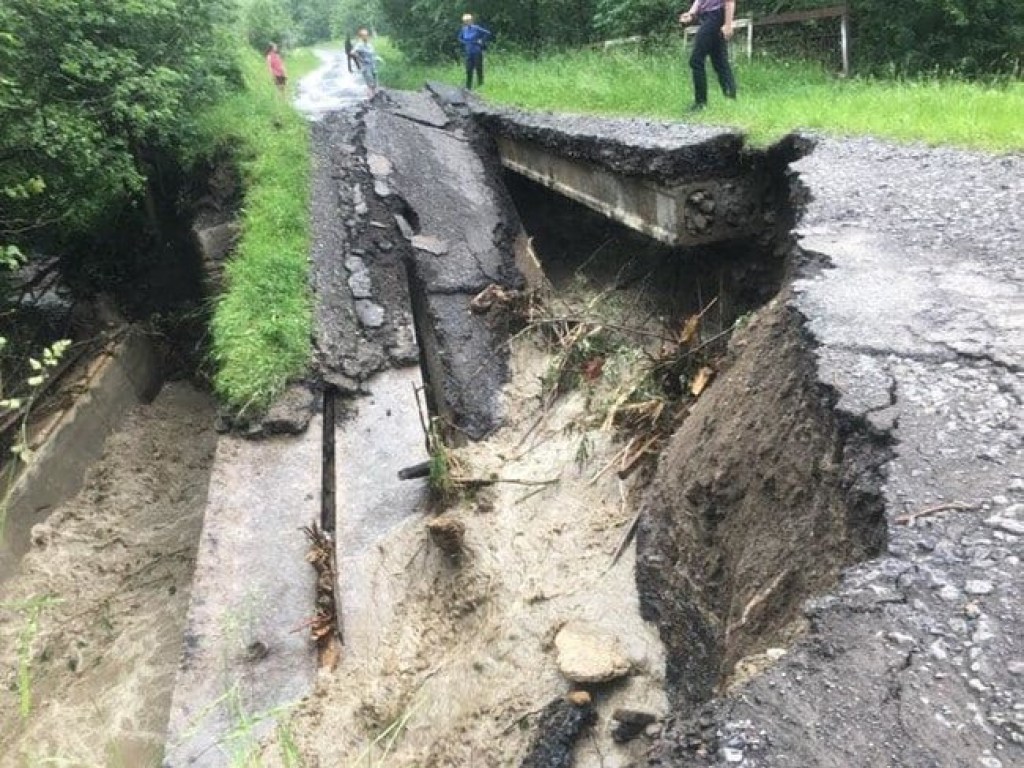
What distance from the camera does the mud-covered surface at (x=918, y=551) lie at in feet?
5.19

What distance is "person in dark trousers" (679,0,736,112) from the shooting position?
280 inches

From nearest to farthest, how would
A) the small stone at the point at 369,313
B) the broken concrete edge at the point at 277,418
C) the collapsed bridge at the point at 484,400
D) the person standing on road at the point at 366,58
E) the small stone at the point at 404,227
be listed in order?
the collapsed bridge at the point at 484,400, the broken concrete edge at the point at 277,418, the small stone at the point at 369,313, the small stone at the point at 404,227, the person standing on road at the point at 366,58

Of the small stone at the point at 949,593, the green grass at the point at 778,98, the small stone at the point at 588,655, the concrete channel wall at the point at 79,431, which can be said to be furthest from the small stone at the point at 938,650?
the concrete channel wall at the point at 79,431

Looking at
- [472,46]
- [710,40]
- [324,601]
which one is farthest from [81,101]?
[472,46]

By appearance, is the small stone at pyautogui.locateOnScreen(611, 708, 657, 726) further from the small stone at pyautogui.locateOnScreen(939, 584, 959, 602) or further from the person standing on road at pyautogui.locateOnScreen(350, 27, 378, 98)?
the person standing on road at pyautogui.locateOnScreen(350, 27, 378, 98)

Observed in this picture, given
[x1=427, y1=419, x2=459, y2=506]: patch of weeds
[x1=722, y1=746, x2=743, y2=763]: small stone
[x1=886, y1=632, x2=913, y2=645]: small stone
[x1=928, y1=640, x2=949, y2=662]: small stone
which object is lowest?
[x1=427, y1=419, x2=459, y2=506]: patch of weeds

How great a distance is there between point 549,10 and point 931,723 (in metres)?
16.5

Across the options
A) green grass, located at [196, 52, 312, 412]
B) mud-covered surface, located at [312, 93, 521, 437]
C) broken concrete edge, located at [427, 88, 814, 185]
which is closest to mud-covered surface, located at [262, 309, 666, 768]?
mud-covered surface, located at [312, 93, 521, 437]

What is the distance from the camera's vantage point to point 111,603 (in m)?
5.80

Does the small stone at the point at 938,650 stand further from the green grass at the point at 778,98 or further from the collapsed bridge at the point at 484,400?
the green grass at the point at 778,98

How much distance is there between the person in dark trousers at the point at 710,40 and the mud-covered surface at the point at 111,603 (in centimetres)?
587

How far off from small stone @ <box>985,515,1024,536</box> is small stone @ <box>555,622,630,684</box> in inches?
72.7

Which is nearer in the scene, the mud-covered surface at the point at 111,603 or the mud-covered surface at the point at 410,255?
the mud-covered surface at the point at 111,603

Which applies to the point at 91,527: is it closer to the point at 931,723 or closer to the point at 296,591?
the point at 296,591
